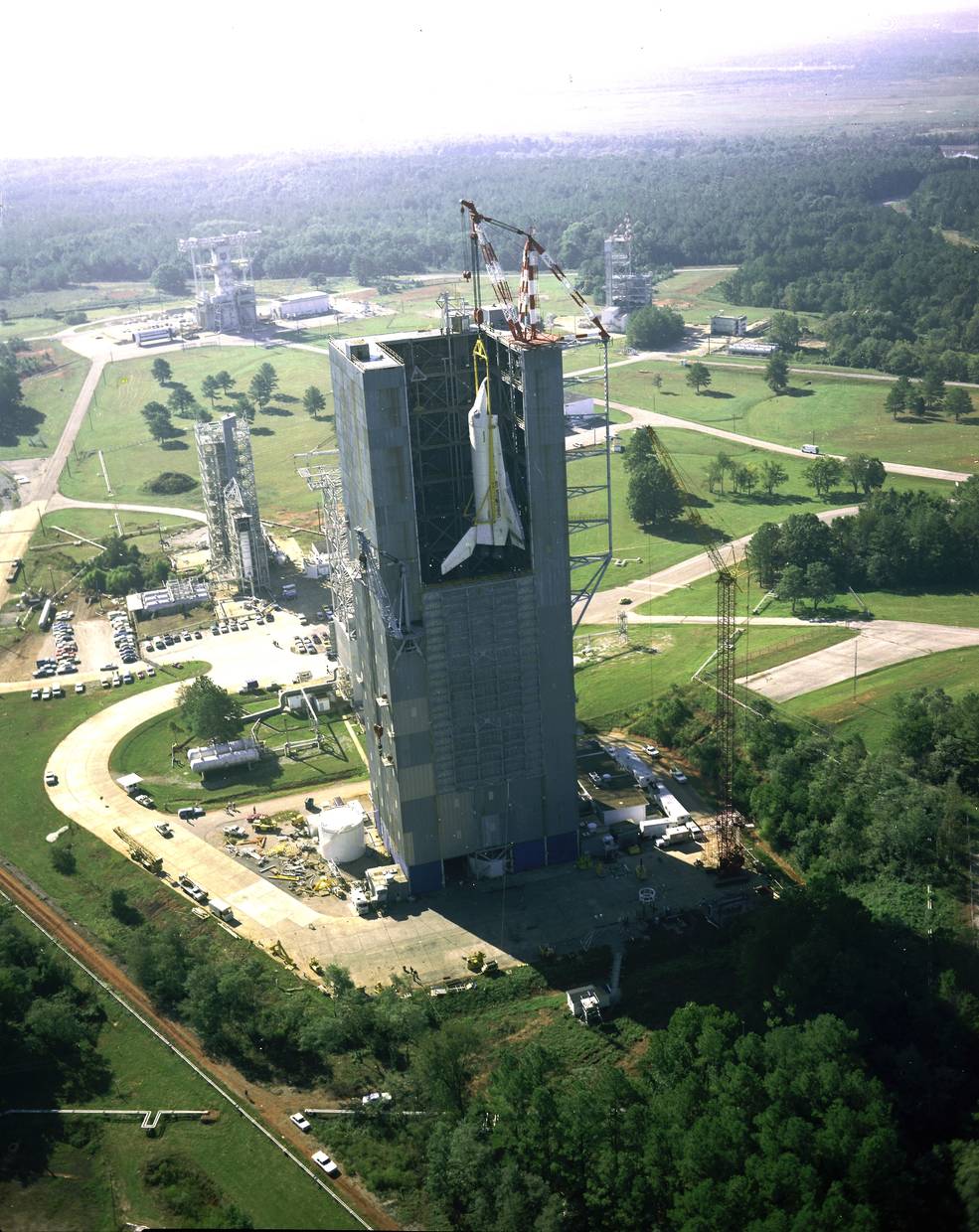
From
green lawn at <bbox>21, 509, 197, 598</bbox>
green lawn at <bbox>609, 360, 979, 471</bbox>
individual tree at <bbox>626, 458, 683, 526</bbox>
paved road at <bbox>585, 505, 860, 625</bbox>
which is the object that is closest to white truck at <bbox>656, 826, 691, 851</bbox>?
paved road at <bbox>585, 505, 860, 625</bbox>

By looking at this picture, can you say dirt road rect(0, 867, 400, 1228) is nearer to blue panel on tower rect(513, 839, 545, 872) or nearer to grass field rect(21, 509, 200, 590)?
blue panel on tower rect(513, 839, 545, 872)

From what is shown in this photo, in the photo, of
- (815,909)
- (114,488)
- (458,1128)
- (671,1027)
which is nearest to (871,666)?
(815,909)

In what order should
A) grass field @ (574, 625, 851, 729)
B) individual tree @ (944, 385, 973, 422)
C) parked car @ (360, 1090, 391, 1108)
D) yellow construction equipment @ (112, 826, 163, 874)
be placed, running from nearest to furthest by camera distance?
parked car @ (360, 1090, 391, 1108)
yellow construction equipment @ (112, 826, 163, 874)
grass field @ (574, 625, 851, 729)
individual tree @ (944, 385, 973, 422)

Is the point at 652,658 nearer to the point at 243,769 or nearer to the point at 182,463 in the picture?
the point at 243,769

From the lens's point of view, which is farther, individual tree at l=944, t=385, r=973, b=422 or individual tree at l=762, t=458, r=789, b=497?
individual tree at l=944, t=385, r=973, b=422

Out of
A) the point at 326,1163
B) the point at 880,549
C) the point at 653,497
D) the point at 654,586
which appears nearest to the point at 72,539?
the point at 653,497

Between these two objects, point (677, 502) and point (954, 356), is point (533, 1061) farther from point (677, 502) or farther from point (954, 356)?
point (954, 356)

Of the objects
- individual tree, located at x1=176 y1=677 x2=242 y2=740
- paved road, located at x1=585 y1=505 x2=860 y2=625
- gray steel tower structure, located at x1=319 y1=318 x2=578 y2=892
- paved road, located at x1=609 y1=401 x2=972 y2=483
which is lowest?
paved road, located at x1=585 y1=505 x2=860 y2=625
